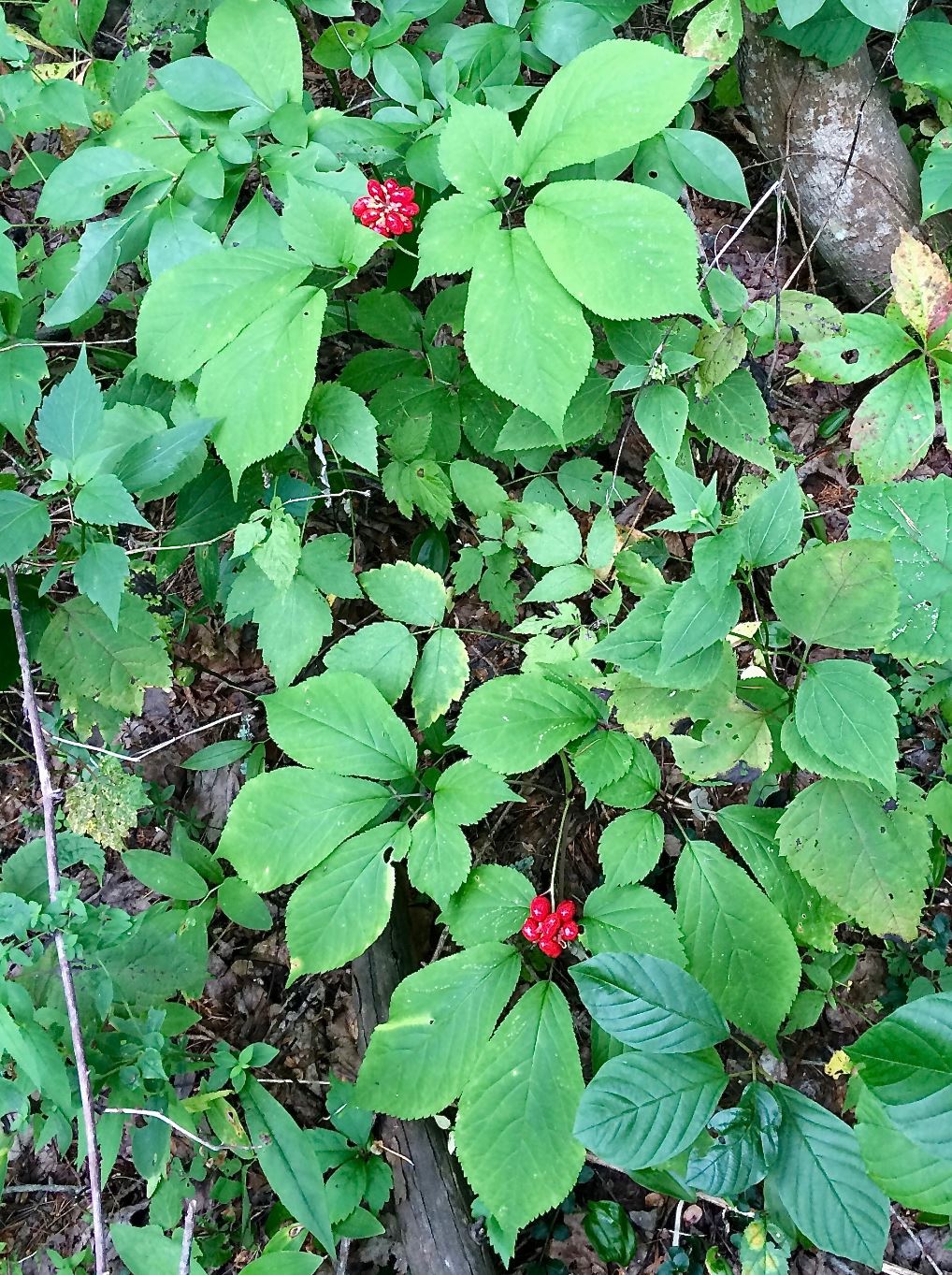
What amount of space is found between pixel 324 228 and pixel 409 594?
0.88 metres

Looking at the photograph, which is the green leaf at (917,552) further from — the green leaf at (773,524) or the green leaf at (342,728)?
the green leaf at (342,728)

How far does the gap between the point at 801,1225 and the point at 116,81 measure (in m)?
3.09

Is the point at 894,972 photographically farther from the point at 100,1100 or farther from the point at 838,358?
the point at 100,1100

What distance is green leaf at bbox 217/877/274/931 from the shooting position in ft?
7.48

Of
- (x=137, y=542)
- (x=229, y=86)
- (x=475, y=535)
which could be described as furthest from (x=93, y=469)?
(x=475, y=535)

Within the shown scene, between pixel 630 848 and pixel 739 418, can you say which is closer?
pixel 630 848

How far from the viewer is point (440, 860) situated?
6.15ft

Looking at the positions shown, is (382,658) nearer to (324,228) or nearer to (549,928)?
(549,928)

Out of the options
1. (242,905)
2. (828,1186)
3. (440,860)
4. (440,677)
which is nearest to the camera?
(828,1186)

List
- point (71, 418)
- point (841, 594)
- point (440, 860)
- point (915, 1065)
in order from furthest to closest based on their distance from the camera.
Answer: point (440, 860) < point (71, 418) < point (841, 594) < point (915, 1065)

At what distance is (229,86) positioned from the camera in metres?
1.97

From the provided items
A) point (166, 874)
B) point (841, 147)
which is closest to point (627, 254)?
point (841, 147)

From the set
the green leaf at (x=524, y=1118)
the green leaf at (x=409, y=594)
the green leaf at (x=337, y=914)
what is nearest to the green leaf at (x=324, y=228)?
the green leaf at (x=409, y=594)

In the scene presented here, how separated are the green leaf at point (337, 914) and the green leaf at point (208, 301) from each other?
3.94 ft
